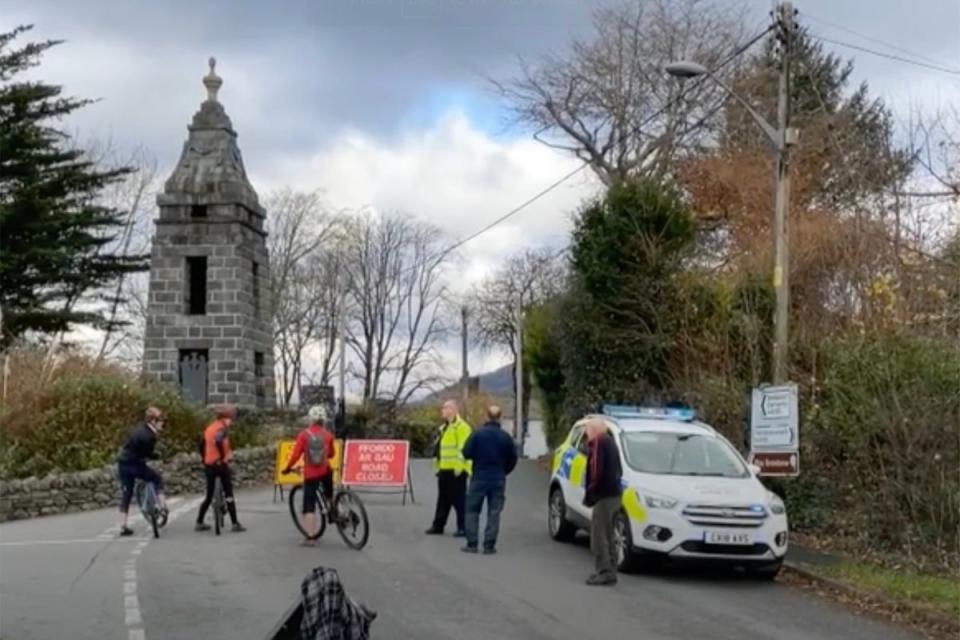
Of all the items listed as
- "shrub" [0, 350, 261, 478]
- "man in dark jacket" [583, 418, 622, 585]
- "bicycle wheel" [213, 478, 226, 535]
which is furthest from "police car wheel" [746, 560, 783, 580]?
"shrub" [0, 350, 261, 478]

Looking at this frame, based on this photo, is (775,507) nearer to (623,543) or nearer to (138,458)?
(623,543)

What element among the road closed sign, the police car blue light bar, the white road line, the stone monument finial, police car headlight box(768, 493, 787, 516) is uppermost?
the stone monument finial

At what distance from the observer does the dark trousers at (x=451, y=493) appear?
1783 centimetres

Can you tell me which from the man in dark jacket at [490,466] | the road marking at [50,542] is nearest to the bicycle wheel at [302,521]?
the man in dark jacket at [490,466]

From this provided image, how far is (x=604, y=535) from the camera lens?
1388cm

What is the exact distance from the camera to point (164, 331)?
33500 mm

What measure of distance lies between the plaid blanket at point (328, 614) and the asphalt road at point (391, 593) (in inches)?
138

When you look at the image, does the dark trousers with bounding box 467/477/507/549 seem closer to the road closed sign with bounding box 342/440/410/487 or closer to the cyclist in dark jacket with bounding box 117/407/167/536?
the cyclist in dark jacket with bounding box 117/407/167/536

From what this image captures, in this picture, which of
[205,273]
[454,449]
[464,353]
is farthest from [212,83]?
[464,353]

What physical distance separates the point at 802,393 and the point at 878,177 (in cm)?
854

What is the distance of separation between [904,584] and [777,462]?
4102 millimetres

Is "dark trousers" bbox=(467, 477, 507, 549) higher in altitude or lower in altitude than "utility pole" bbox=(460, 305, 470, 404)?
lower

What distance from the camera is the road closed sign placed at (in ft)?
77.1

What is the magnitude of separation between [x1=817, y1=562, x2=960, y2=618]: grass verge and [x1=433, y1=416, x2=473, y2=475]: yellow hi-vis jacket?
5.10 metres
